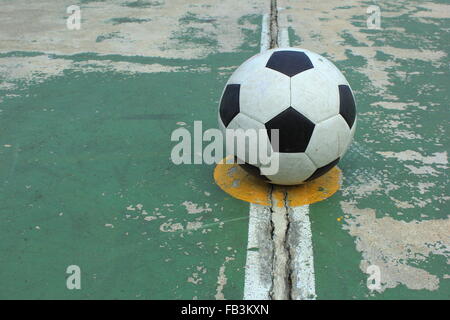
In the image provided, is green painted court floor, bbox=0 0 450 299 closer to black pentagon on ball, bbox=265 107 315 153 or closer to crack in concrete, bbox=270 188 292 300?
crack in concrete, bbox=270 188 292 300

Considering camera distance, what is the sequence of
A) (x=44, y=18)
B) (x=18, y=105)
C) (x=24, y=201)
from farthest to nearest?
(x=44, y=18)
(x=18, y=105)
(x=24, y=201)

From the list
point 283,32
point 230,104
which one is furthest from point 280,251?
point 283,32

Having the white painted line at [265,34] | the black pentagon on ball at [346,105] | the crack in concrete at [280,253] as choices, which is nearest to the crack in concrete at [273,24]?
the white painted line at [265,34]

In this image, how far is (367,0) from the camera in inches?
405

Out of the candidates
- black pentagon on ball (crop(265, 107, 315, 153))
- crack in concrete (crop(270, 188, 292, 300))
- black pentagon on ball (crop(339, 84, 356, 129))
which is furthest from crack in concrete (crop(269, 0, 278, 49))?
crack in concrete (crop(270, 188, 292, 300))

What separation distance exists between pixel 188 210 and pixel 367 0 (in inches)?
326

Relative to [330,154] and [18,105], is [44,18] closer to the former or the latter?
[18,105]

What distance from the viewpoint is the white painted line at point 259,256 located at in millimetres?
2926

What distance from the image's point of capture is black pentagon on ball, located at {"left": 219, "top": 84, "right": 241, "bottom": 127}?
3.63m

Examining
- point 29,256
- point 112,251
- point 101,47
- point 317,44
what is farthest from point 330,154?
point 101,47

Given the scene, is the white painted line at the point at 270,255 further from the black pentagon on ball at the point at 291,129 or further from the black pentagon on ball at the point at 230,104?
the black pentagon on ball at the point at 230,104

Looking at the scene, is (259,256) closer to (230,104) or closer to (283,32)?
(230,104)

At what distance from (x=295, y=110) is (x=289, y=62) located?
42 cm

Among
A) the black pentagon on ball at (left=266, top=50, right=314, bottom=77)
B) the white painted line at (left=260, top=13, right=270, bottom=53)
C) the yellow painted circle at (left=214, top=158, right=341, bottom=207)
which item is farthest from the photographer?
the white painted line at (left=260, top=13, right=270, bottom=53)
